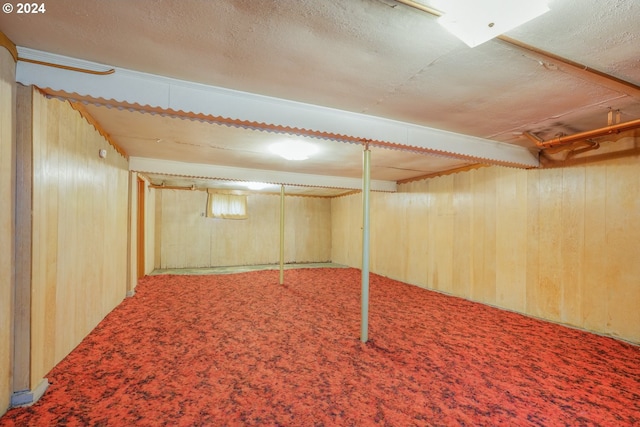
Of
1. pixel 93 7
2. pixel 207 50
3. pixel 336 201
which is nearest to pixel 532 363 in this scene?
pixel 207 50

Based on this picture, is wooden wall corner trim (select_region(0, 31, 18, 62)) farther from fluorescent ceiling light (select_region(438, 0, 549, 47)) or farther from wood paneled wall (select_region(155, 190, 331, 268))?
wood paneled wall (select_region(155, 190, 331, 268))

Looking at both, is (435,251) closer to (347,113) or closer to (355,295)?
(355,295)

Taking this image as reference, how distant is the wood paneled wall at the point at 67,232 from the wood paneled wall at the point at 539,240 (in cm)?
533

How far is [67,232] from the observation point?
2467mm

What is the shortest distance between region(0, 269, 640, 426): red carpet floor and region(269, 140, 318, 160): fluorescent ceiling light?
7.28ft

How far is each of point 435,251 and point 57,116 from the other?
18.8 ft

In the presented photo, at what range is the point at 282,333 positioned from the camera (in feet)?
10.7

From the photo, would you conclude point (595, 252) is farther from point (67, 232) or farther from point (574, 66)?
point (67, 232)

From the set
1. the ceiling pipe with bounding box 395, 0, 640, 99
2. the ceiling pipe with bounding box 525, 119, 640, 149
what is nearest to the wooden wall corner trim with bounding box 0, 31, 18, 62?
the ceiling pipe with bounding box 395, 0, 640, 99

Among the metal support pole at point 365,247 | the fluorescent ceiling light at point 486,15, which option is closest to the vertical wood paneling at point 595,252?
the metal support pole at point 365,247

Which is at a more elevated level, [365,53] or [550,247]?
[365,53]

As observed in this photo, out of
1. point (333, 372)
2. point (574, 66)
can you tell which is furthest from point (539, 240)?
point (333, 372)

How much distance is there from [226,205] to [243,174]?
312cm

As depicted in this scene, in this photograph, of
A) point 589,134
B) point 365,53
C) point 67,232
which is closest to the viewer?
point 365,53
